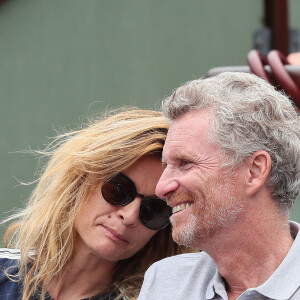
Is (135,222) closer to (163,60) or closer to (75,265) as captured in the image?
(75,265)

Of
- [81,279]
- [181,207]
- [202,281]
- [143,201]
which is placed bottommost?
[81,279]

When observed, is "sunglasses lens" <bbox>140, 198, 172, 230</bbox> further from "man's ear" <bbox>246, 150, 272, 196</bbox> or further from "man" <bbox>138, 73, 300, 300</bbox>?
"man's ear" <bbox>246, 150, 272, 196</bbox>

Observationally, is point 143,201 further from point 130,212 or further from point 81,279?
point 81,279

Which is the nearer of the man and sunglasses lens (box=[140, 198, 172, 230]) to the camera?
the man

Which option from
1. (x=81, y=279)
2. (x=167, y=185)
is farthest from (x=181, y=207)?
(x=81, y=279)

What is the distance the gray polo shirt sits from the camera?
199 cm

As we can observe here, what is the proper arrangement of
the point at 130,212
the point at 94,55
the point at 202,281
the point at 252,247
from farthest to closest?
the point at 94,55 → the point at 130,212 → the point at 202,281 → the point at 252,247

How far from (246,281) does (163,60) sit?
3.33 metres

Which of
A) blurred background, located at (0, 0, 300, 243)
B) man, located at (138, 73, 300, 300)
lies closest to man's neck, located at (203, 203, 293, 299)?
man, located at (138, 73, 300, 300)

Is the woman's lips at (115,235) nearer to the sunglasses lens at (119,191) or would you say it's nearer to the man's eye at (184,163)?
the sunglasses lens at (119,191)

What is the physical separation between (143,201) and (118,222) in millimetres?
112

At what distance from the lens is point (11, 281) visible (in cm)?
273

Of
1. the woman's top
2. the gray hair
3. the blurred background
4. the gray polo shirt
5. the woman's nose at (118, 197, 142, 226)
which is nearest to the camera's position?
the gray polo shirt

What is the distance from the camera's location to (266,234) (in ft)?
6.84
